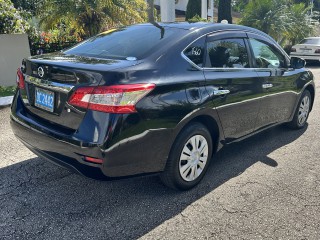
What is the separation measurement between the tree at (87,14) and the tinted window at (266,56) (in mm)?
6582

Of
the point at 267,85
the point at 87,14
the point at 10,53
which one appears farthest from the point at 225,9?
the point at 267,85

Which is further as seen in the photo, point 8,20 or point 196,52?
point 8,20

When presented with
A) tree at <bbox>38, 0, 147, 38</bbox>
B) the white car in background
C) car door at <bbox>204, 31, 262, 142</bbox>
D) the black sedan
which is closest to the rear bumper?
the black sedan

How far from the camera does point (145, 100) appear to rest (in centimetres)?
266

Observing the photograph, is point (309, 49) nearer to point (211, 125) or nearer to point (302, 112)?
point (302, 112)

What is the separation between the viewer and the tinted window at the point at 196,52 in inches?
125

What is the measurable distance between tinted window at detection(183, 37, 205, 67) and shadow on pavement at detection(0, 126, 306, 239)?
129 cm

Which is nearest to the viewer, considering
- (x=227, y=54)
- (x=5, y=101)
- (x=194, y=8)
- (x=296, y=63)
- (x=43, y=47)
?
(x=227, y=54)

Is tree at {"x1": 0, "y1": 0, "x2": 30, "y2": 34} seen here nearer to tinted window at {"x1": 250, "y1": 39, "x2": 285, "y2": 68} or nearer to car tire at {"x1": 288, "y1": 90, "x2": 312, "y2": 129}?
tinted window at {"x1": 250, "y1": 39, "x2": 285, "y2": 68}

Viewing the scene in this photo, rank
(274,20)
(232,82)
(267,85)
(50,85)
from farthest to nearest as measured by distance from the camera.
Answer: (274,20), (267,85), (232,82), (50,85)

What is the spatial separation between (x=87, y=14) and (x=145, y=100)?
8.03m

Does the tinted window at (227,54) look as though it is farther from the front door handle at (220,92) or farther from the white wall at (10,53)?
the white wall at (10,53)

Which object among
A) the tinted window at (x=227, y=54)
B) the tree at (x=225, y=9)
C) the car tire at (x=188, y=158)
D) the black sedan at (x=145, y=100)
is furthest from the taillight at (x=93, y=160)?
the tree at (x=225, y=9)

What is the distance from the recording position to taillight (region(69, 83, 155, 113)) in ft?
8.30
